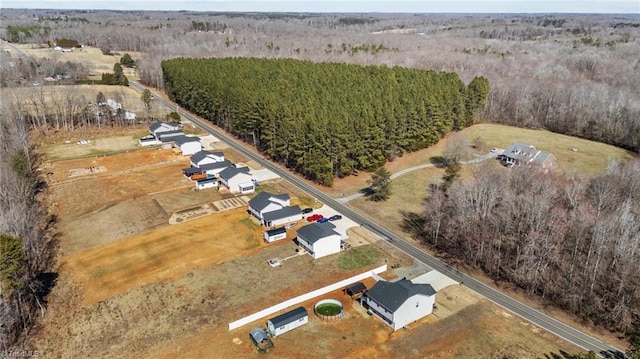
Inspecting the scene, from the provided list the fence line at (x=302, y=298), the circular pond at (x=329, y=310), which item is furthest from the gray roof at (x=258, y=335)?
the circular pond at (x=329, y=310)

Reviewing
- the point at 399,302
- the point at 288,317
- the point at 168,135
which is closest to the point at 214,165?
the point at 168,135

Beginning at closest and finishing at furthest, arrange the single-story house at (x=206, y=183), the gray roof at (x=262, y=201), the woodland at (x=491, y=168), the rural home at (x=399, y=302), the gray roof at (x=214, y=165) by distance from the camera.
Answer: the rural home at (x=399, y=302)
the woodland at (x=491, y=168)
the gray roof at (x=262, y=201)
the single-story house at (x=206, y=183)
the gray roof at (x=214, y=165)

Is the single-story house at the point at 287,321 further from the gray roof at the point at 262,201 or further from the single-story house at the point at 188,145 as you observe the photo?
the single-story house at the point at 188,145

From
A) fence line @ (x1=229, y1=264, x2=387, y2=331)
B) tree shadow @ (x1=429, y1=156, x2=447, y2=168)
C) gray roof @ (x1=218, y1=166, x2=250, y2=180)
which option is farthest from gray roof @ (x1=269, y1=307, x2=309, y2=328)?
tree shadow @ (x1=429, y1=156, x2=447, y2=168)

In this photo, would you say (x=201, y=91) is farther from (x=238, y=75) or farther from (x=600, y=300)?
(x=600, y=300)

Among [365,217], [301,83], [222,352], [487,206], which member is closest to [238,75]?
[301,83]

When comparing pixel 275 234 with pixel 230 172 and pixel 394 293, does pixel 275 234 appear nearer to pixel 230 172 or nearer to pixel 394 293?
pixel 394 293
